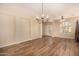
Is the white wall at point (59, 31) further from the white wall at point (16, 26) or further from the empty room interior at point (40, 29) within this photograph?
the white wall at point (16, 26)

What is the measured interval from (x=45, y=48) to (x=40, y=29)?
0.47 meters

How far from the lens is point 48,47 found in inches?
87.9

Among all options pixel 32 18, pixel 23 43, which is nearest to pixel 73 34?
pixel 32 18

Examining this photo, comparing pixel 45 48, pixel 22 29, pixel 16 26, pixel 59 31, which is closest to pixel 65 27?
pixel 59 31

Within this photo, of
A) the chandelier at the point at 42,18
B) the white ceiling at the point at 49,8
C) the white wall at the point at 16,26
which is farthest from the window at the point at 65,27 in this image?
the white wall at the point at 16,26

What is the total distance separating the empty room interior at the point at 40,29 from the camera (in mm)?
2178

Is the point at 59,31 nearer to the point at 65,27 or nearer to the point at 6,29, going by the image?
the point at 65,27

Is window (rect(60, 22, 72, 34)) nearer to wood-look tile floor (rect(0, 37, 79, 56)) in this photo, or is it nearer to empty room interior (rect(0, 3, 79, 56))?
empty room interior (rect(0, 3, 79, 56))

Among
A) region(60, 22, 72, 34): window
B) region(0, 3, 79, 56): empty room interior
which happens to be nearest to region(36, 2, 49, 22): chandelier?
region(0, 3, 79, 56): empty room interior

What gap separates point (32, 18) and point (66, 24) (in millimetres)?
826

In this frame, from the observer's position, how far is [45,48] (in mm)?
2227

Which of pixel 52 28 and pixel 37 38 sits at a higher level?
pixel 52 28

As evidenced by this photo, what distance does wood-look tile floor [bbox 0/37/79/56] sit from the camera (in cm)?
218

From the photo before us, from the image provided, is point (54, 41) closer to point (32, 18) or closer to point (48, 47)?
point (48, 47)
